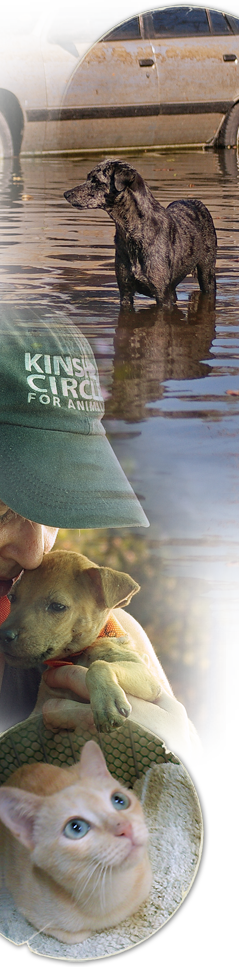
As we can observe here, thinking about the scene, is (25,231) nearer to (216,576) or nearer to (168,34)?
(168,34)

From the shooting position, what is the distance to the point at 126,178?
928mm

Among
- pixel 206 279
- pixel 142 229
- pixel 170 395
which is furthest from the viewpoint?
pixel 142 229

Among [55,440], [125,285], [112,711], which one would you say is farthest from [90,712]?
[125,285]

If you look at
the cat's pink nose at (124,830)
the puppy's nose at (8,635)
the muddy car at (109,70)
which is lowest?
the cat's pink nose at (124,830)

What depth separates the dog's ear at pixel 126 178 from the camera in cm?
91

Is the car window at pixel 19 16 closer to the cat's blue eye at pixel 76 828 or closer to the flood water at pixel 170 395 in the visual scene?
the flood water at pixel 170 395

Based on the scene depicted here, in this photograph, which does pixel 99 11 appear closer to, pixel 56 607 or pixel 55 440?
pixel 55 440

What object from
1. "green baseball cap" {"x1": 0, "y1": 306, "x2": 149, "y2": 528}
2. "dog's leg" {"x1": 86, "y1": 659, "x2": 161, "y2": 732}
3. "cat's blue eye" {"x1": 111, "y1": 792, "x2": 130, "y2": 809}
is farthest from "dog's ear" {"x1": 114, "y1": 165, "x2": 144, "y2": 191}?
"cat's blue eye" {"x1": 111, "y1": 792, "x2": 130, "y2": 809}

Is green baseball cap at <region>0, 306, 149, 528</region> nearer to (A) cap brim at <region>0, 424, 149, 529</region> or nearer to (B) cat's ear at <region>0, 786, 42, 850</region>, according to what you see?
(A) cap brim at <region>0, 424, 149, 529</region>

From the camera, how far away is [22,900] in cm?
80

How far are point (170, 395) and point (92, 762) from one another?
33 cm

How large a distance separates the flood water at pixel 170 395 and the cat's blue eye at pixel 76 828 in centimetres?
14

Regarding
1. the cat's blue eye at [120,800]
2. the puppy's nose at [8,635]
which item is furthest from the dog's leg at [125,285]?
the cat's blue eye at [120,800]

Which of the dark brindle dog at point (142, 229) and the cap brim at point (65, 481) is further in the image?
the dark brindle dog at point (142, 229)
